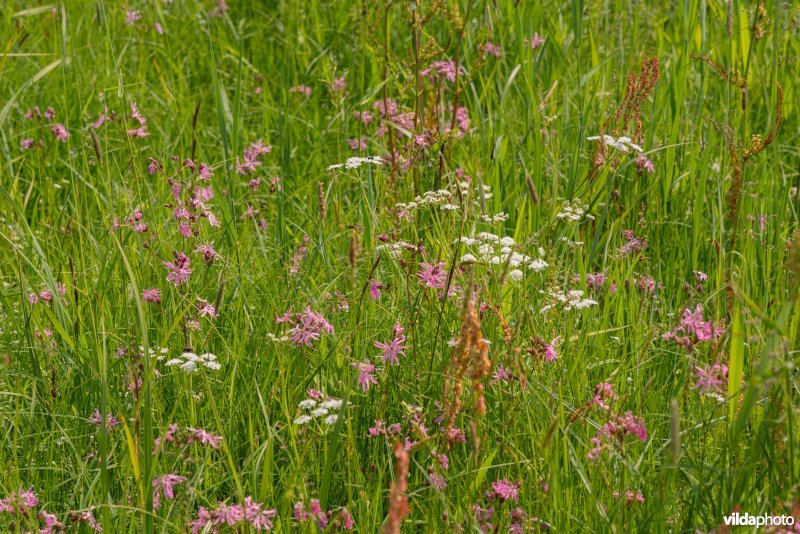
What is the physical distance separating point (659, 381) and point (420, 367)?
628mm

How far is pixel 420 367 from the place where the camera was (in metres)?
2.43

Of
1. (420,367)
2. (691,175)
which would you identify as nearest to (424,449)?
(420,367)

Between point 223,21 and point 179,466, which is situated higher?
point 223,21

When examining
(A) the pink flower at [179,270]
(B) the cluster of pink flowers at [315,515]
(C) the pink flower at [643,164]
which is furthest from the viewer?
(C) the pink flower at [643,164]

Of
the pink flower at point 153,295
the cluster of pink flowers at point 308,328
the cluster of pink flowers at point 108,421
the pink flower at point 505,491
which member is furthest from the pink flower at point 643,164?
the cluster of pink flowers at point 108,421

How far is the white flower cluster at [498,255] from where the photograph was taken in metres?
2.34

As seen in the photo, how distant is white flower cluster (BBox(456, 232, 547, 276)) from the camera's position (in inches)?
92.2

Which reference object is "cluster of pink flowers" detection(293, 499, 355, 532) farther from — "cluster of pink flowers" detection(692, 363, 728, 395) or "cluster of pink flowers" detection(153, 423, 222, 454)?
"cluster of pink flowers" detection(692, 363, 728, 395)

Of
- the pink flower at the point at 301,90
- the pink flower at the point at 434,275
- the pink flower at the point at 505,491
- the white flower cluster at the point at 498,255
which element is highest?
the white flower cluster at the point at 498,255

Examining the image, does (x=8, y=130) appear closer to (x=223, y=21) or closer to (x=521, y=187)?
(x=223, y=21)

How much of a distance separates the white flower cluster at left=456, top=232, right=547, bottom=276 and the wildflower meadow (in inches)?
0.5

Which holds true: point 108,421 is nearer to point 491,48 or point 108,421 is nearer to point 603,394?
point 603,394

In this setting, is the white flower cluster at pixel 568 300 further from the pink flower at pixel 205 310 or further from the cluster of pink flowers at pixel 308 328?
the pink flower at pixel 205 310

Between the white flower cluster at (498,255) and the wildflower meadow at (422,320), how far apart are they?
13 mm
